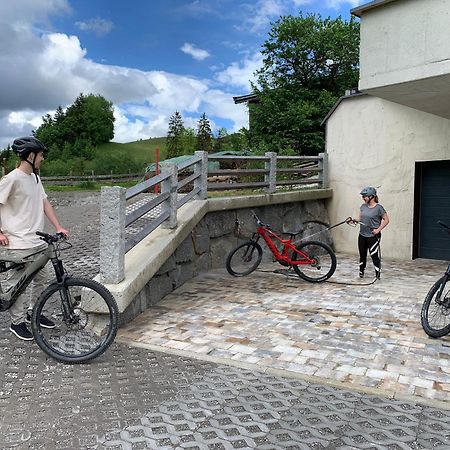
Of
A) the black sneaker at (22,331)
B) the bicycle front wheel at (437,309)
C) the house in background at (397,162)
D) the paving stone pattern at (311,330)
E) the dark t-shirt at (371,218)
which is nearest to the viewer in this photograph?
the paving stone pattern at (311,330)

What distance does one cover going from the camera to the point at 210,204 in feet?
23.3

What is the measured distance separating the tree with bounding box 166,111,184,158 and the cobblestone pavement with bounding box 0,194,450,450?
38.3 meters

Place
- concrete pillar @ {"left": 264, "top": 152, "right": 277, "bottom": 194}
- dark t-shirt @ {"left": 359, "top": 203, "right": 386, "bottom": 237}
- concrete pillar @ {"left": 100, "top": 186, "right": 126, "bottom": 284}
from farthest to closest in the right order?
concrete pillar @ {"left": 264, "top": 152, "right": 277, "bottom": 194}, dark t-shirt @ {"left": 359, "top": 203, "right": 386, "bottom": 237}, concrete pillar @ {"left": 100, "top": 186, "right": 126, "bottom": 284}

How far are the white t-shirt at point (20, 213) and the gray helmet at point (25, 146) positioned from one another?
147mm

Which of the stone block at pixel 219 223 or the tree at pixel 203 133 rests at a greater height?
the tree at pixel 203 133

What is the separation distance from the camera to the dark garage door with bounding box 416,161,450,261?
362 inches

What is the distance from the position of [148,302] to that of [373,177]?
20.2ft

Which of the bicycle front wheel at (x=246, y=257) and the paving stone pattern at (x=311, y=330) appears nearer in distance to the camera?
the paving stone pattern at (x=311, y=330)

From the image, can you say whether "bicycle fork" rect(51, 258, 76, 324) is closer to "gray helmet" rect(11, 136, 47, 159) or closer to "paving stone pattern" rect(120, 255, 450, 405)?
"paving stone pattern" rect(120, 255, 450, 405)

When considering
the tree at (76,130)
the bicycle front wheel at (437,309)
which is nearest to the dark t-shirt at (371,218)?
the bicycle front wheel at (437,309)

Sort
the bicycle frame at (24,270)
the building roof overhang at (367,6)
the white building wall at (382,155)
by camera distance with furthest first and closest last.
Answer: the white building wall at (382,155) < the building roof overhang at (367,6) < the bicycle frame at (24,270)

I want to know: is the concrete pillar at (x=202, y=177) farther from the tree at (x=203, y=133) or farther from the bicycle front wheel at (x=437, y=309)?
the tree at (x=203, y=133)

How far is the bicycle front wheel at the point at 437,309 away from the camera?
14.9 feet

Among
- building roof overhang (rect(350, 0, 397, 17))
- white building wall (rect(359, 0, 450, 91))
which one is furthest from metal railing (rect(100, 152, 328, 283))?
building roof overhang (rect(350, 0, 397, 17))
